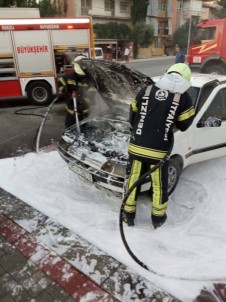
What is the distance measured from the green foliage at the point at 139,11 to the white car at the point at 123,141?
36538 mm

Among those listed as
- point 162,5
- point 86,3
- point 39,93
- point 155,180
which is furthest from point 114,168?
point 162,5

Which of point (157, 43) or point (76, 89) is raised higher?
point (76, 89)

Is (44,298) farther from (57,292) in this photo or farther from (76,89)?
(76,89)

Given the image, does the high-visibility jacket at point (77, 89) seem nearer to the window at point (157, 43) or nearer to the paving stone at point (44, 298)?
the paving stone at point (44, 298)

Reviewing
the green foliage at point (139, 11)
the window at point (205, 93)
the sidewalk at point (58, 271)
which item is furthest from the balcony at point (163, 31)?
the sidewalk at point (58, 271)

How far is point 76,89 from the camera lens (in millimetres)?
5367

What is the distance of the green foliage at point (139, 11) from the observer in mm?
37219

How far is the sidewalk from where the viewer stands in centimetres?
260

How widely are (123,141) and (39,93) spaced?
603 cm

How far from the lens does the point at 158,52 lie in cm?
4197

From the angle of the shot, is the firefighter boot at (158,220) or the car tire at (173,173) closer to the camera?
the firefighter boot at (158,220)

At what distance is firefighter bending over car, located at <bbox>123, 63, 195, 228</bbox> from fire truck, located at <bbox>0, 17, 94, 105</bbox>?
637 centimetres

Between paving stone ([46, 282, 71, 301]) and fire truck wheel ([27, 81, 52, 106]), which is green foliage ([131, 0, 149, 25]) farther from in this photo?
paving stone ([46, 282, 71, 301])

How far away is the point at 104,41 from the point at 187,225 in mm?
32855
